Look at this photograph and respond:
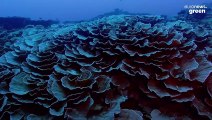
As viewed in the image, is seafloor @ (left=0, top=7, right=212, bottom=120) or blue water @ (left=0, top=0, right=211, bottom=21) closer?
seafloor @ (left=0, top=7, right=212, bottom=120)

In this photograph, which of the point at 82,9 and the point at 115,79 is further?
the point at 82,9

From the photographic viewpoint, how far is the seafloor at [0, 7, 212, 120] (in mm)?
2973

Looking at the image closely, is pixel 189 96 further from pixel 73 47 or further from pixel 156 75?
pixel 73 47

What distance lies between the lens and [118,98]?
3.13 meters

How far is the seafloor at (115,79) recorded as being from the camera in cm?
297

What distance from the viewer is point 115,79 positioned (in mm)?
3469

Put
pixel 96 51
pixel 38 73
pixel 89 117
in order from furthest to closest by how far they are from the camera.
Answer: pixel 96 51
pixel 38 73
pixel 89 117

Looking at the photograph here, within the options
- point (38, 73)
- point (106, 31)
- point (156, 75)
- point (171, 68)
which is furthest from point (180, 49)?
point (38, 73)

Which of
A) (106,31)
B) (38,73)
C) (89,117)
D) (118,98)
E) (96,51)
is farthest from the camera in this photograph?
(106,31)

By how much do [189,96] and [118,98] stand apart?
0.98 meters

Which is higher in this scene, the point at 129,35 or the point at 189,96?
the point at 129,35

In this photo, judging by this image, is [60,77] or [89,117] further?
[60,77]

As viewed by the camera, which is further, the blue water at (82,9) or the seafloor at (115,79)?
the blue water at (82,9)

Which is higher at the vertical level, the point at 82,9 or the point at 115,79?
the point at 115,79
